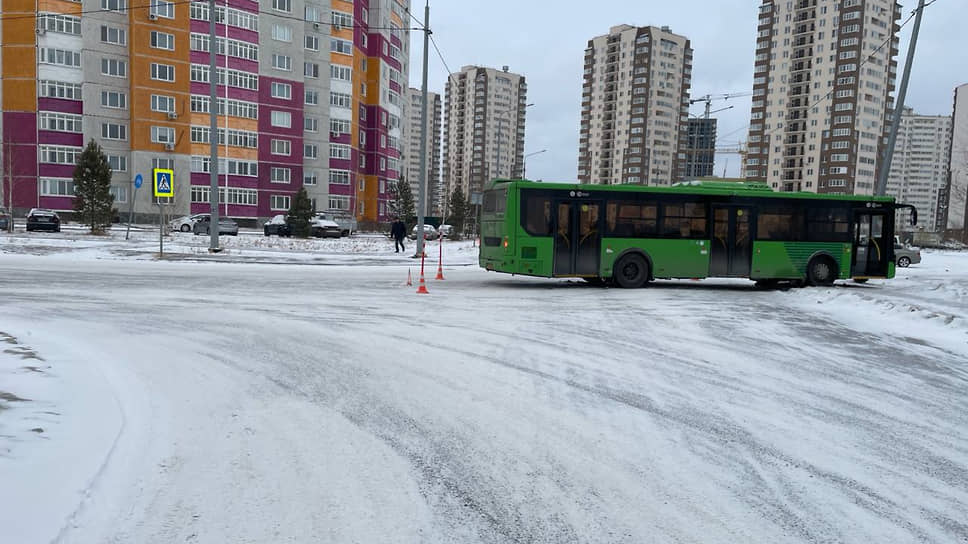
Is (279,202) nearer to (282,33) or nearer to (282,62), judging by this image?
(282,62)

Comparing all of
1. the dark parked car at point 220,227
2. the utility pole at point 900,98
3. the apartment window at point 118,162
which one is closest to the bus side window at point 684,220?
the utility pole at point 900,98

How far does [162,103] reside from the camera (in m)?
53.8

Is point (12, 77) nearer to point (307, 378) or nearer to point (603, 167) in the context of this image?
point (307, 378)

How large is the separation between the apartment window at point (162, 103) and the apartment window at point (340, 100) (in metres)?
14.9

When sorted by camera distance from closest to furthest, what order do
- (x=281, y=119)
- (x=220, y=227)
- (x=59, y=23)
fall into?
(x=220, y=227) < (x=59, y=23) < (x=281, y=119)

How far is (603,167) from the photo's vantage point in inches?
5551

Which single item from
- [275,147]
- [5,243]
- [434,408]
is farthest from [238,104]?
[434,408]

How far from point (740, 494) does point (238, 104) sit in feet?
199

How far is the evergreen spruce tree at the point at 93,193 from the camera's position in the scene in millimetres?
33719

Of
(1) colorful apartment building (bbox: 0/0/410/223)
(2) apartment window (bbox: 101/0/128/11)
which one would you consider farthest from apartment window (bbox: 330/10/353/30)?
(2) apartment window (bbox: 101/0/128/11)

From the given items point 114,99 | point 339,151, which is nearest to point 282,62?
point 339,151

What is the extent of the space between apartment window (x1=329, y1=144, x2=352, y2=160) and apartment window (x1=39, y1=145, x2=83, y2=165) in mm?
21825

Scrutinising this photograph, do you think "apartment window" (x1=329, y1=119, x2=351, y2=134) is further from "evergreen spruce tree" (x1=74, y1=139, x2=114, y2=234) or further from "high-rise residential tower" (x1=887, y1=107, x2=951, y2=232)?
"high-rise residential tower" (x1=887, y1=107, x2=951, y2=232)

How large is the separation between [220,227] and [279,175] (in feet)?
68.5
